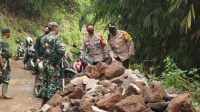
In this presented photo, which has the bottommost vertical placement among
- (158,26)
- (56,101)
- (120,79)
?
(56,101)

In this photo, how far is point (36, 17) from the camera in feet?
81.3

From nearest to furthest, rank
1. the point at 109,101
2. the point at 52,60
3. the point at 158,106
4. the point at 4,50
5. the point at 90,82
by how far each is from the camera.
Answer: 1. the point at 158,106
2. the point at 109,101
3. the point at 90,82
4. the point at 52,60
5. the point at 4,50

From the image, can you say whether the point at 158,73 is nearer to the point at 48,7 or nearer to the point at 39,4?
the point at 39,4

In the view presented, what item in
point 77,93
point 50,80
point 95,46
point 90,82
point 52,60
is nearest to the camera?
point 77,93

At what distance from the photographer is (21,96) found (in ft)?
35.4

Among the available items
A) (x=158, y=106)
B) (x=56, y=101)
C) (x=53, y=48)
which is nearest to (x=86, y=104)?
(x=158, y=106)

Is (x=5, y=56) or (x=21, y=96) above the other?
(x=5, y=56)

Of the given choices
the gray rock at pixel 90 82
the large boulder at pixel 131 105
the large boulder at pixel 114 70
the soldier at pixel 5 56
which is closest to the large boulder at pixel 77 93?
the gray rock at pixel 90 82

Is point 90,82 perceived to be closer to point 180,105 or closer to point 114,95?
point 114,95

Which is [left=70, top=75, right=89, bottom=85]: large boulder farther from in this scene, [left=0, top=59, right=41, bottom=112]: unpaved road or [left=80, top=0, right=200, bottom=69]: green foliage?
[left=80, top=0, right=200, bottom=69]: green foliage

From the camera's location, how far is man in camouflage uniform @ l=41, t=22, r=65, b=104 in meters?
8.80

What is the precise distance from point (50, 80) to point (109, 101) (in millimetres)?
2482

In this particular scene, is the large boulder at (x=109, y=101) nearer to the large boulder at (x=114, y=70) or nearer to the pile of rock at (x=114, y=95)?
the pile of rock at (x=114, y=95)

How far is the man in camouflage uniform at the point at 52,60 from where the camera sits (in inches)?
347
